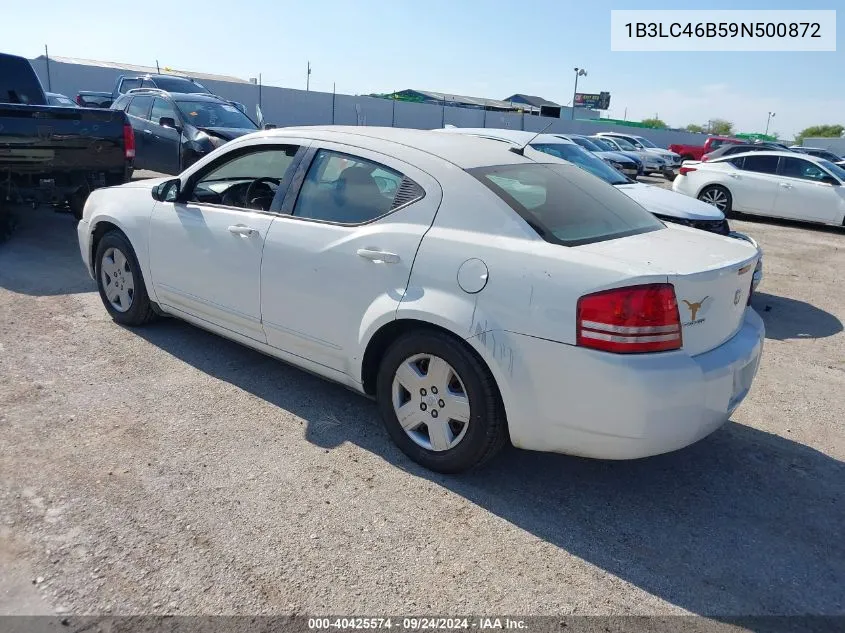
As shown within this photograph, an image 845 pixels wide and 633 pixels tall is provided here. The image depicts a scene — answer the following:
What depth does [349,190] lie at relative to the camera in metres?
3.70

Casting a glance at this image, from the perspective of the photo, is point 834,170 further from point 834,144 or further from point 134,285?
point 834,144

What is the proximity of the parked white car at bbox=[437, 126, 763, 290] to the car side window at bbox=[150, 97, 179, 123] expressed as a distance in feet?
19.7

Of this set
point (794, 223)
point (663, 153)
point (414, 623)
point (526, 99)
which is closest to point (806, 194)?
point (794, 223)

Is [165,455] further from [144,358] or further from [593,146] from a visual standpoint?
[593,146]

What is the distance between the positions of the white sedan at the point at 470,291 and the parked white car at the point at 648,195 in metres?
2.74

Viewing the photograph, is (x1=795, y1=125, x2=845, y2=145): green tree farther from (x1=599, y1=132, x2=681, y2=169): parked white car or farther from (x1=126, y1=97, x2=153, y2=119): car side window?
(x1=126, y1=97, x2=153, y2=119): car side window

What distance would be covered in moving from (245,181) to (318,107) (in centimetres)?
3189

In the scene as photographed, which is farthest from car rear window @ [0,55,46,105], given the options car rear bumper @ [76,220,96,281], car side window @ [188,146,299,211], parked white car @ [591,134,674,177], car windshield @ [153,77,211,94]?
parked white car @ [591,134,674,177]

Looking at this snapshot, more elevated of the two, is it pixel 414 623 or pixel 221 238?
pixel 221 238

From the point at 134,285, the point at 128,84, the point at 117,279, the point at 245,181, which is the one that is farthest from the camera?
the point at 128,84

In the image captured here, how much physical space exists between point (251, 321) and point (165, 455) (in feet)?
3.24

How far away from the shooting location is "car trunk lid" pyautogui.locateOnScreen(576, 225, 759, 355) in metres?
2.86

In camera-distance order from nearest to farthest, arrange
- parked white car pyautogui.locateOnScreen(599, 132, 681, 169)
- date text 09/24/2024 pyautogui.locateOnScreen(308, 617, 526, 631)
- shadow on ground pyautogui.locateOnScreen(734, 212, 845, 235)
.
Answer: date text 09/24/2024 pyautogui.locateOnScreen(308, 617, 526, 631), shadow on ground pyautogui.locateOnScreen(734, 212, 845, 235), parked white car pyautogui.locateOnScreen(599, 132, 681, 169)

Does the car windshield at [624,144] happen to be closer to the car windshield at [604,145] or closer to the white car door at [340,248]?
the car windshield at [604,145]
